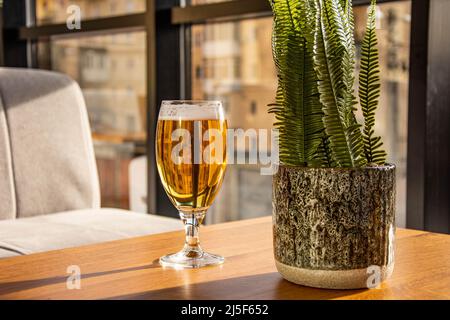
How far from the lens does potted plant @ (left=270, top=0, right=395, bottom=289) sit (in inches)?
27.5

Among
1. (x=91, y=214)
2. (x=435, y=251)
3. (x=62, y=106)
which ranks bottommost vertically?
(x=91, y=214)

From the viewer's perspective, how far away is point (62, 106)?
211 centimetres

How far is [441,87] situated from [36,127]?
46.6 inches

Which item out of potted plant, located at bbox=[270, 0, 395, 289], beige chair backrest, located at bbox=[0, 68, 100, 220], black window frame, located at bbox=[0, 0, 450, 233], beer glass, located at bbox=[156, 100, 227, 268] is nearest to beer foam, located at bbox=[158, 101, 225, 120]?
beer glass, located at bbox=[156, 100, 227, 268]

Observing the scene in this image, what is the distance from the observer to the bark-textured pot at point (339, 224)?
700 mm

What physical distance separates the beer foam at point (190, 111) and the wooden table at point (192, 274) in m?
0.18

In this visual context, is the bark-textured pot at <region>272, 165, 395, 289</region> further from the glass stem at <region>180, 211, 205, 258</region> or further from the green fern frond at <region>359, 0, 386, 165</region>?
the glass stem at <region>180, 211, 205, 258</region>

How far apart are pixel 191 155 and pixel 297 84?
17 cm

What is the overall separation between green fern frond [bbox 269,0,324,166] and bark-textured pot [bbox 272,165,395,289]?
3cm

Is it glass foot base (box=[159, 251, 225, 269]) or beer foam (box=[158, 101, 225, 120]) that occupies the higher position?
beer foam (box=[158, 101, 225, 120])

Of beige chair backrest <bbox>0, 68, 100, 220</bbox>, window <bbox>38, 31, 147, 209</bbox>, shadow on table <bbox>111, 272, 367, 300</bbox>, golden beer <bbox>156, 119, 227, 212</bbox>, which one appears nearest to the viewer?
shadow on table <bbox>111, 272, 367, 300</bbox>
